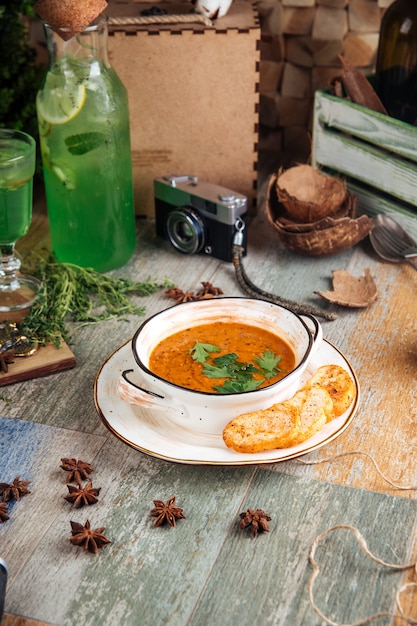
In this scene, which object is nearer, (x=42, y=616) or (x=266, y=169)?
(x=42, y=616)

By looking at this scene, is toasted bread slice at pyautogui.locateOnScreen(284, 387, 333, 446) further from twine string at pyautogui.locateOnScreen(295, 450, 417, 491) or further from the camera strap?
the camera strap

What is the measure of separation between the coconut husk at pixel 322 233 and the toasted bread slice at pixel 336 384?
43 centimetres

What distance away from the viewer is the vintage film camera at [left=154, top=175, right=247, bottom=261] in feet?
5.12

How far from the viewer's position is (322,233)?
1.53 m

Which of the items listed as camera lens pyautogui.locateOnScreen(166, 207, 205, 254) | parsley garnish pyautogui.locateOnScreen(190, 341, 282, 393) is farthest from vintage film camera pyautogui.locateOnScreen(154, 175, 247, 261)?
parsley garnish pyautogui.locateOnScreen(190, 341, 282, 393)

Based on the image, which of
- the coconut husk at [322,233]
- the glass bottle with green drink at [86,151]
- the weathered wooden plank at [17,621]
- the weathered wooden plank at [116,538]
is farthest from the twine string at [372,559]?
the glass bottle with green drink at [86,151]

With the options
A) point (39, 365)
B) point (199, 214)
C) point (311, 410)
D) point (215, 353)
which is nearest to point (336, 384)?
point (311, 410)

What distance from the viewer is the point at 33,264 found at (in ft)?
5.27

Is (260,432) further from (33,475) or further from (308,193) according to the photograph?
(308,193)

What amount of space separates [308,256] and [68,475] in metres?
0.73

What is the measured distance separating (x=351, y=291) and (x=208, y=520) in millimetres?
620

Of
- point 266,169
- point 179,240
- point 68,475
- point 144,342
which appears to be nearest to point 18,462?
point 68,475

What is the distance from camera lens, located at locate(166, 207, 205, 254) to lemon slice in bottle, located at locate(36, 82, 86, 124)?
0.29 metres

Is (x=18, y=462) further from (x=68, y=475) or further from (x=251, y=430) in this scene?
(x=251, y=430)
